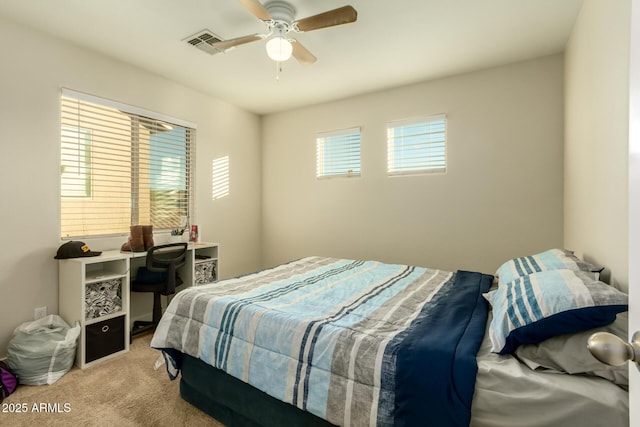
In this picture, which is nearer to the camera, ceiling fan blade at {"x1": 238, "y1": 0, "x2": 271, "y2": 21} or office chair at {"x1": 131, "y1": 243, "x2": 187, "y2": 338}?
ceiling fan blade at {"x1": 238, "y1": 0, "x2": 271, "y2": 21}

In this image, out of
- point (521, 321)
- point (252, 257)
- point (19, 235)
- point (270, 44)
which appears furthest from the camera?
point (252, 257)

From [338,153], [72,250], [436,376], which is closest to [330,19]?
[436,376]

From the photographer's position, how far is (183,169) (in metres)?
3.74

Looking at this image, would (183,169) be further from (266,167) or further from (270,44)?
(270,44)

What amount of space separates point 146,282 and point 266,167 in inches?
94.9

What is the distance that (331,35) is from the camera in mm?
2619

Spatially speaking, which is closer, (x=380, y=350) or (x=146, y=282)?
(x=380, y=350)

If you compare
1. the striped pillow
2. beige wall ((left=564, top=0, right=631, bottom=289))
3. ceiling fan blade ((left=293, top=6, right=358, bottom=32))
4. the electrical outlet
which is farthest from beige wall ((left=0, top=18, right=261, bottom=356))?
beige wall ((left=564, top=0, right=631, bottom=289))

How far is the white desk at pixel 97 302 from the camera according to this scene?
96.4 inches

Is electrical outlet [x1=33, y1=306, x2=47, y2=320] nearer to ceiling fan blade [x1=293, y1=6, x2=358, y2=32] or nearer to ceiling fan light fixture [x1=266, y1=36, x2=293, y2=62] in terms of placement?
ceiling fan light fixture [x1=266, y1=36, x2=293, y2=62]

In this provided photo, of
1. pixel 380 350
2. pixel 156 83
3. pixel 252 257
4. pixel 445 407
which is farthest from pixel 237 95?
pixel 445 407

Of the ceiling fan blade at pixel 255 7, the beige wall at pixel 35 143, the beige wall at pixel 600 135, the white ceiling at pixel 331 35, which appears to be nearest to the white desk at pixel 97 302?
the beige wall at pixel 35 143

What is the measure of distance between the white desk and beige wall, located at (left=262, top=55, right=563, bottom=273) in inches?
89.6

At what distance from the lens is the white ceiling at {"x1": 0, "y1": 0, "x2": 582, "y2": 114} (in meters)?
2.26
